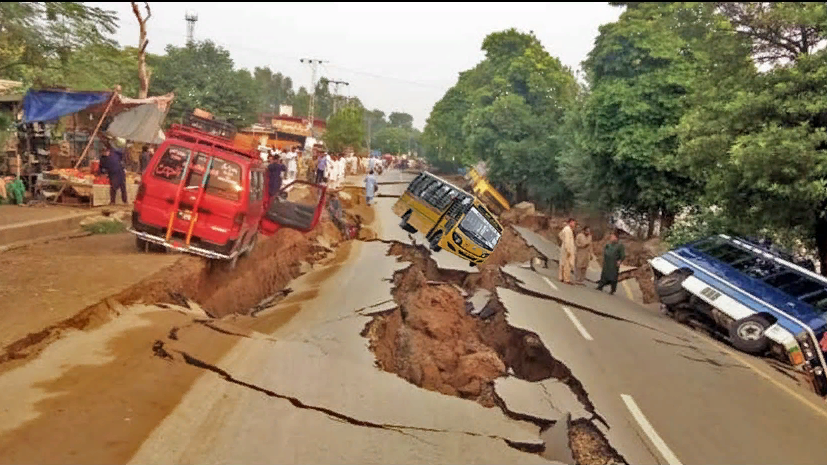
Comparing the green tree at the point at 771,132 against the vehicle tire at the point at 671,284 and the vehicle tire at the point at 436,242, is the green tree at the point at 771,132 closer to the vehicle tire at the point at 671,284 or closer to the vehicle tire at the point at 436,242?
the vehicle tire at the point at 671,284

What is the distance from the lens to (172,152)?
10.0 metres

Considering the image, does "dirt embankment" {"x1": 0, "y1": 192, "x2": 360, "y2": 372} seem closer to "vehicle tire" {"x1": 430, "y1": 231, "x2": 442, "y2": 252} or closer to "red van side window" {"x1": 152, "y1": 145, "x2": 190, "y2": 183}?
"red van side window" {"x1": 152, "y1": 145, "x2": 190, "y2": 183}

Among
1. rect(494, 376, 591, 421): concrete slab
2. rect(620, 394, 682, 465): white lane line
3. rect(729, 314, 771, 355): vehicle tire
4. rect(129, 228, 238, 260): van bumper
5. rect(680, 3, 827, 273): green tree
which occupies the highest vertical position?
rect(680, 3, 827, 273): green tree

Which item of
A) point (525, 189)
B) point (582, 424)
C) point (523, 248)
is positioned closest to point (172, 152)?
point (582, 424)

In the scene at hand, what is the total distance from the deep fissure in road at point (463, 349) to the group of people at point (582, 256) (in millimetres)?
1593

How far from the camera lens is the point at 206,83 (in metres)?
39.1

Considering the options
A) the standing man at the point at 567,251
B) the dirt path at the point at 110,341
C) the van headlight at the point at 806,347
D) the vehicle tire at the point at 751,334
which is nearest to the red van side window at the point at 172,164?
the dirt path at the point at 110,341

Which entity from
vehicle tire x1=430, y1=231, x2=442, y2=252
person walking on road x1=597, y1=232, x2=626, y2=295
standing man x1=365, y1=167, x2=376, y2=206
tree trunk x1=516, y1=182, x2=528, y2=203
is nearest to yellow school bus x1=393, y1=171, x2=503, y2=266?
vehicle tire x1=430, y1=231, x2=442, y2=252

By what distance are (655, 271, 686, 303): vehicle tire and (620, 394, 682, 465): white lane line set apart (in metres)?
5.67

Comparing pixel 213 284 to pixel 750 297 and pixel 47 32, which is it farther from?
pixel 750 297

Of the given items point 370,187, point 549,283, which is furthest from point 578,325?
point 370,187

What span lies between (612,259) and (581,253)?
105 cm

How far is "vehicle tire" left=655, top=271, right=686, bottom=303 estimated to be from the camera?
11.8 meters

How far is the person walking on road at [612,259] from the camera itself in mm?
13578
